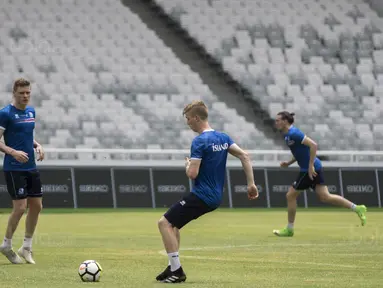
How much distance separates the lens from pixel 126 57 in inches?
1486

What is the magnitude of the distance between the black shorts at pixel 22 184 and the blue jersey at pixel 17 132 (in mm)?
74

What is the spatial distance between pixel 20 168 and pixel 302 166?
27.9 ft

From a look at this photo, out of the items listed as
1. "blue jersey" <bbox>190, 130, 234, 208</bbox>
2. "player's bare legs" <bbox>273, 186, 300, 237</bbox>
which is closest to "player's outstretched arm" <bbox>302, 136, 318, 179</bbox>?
"player's bare legs" <bbox>273, 186, 300, 237</bbox>

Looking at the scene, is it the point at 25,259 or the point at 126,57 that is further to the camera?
the point at 126,57

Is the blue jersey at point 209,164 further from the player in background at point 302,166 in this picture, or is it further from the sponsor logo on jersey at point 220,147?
the player in background at point 302,166

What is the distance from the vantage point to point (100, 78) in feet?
119

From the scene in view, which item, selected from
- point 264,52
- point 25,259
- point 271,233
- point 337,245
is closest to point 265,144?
point 264,52

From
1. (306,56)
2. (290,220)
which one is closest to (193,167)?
(290,220)

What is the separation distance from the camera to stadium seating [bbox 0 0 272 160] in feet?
111

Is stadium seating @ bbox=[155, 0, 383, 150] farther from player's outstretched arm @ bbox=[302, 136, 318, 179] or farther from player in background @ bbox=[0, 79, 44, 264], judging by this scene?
player in background @ bbox=[0, 79, 44, 264]

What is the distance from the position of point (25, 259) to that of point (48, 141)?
19.3m

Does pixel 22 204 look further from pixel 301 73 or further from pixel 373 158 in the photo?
pixel 301 73

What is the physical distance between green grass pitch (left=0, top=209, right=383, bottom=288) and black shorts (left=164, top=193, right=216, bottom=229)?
658 millimetres

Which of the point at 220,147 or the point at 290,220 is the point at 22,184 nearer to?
the point at 220,147
